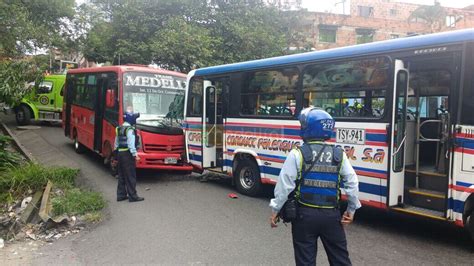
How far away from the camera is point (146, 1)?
19188mm

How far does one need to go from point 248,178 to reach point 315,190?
5.21 meters

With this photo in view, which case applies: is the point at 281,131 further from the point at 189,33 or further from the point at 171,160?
the point at 189,33

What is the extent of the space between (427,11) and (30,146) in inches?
1300

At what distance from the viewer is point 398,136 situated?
19.1 feet

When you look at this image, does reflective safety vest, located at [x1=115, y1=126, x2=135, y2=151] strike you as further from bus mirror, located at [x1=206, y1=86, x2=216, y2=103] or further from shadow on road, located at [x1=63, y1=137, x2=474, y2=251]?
shadow on road, located at [x1=63, y1=137, x2=474, y2=251]

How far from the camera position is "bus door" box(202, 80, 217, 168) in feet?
30.3

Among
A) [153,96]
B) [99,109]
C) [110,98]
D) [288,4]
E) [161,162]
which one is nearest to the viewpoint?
[161,162]

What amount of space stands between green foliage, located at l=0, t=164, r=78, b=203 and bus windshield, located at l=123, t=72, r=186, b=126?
6.52 feet

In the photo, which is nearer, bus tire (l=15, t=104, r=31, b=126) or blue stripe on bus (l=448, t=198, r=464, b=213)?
blue stripe on bus (l=448, t=198, r=464, b=213)

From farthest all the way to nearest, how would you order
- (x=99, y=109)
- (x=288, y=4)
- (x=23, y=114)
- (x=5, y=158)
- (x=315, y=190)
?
(x=288, y=4) < (x=23, y=114) < (x=99, y=109) < (x=5, y=158) < (x=315, y=190)

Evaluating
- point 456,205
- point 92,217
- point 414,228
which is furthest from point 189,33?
point 456,205

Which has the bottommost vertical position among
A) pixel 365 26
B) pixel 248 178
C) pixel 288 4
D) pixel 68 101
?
pixel 248 178

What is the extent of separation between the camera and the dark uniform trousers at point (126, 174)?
798 cm

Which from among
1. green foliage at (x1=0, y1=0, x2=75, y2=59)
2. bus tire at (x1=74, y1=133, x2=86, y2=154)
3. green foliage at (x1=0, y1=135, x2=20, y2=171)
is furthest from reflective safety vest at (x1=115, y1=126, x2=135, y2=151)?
green foliage at (x1=0, y1=0, x2=75, y2=59)
